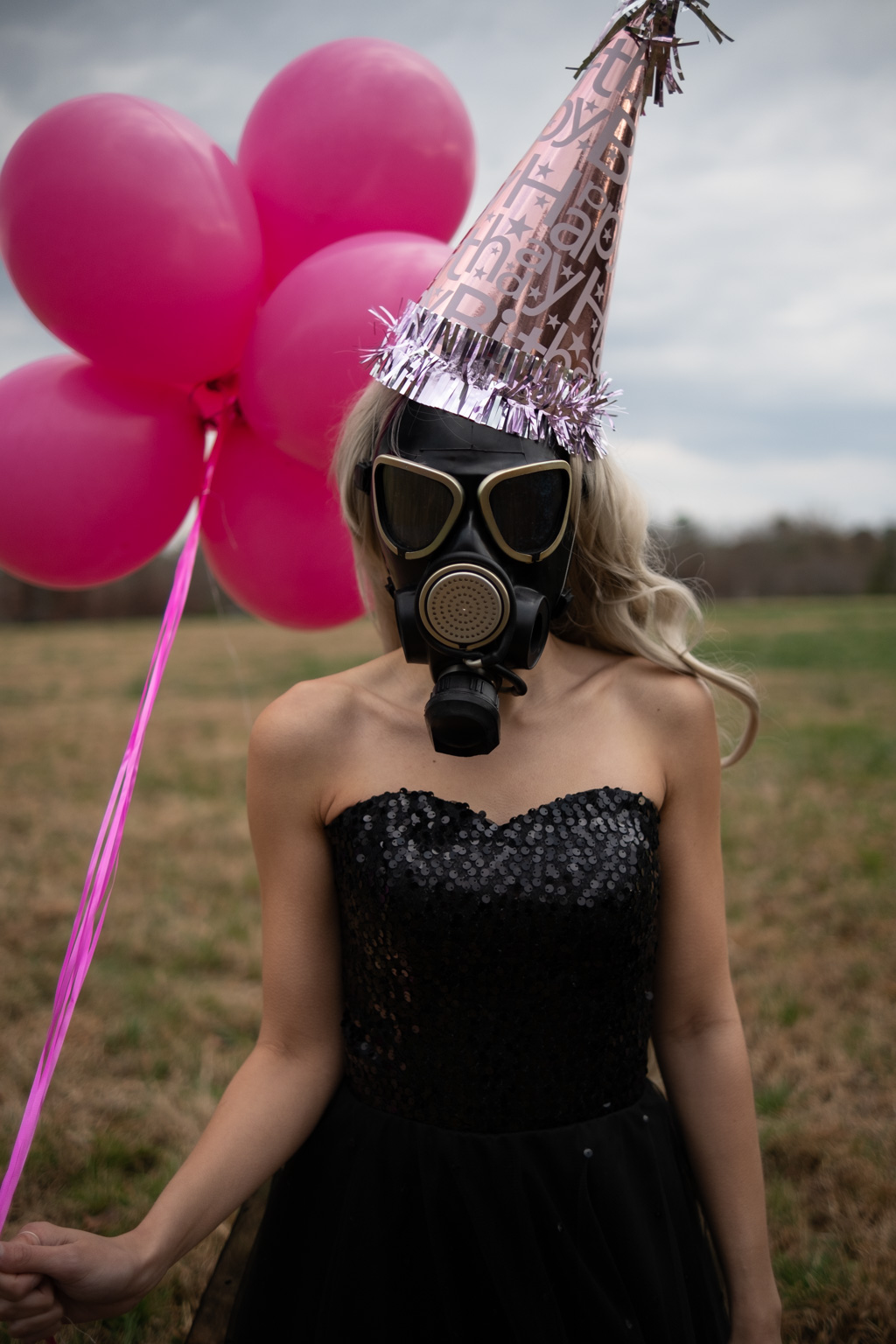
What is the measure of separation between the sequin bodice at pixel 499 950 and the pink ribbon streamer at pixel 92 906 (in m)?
0.40

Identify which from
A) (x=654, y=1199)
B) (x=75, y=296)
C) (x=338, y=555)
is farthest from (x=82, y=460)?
(x=654, y=1199)

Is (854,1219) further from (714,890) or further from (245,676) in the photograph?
(245,676)

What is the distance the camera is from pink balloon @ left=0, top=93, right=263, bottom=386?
5.01 ft

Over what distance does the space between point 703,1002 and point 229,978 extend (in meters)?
2.93

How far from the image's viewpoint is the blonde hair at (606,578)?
4.92ft

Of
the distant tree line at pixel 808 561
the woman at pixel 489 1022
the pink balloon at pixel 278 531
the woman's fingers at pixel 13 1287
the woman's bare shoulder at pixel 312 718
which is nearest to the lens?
the woman's fingers at pixel 13 1287

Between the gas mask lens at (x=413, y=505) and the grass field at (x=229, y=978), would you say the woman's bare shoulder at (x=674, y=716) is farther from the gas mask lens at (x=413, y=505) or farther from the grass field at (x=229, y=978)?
the gas mask lens at (x=413, y=505)

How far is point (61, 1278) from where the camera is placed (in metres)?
1.14

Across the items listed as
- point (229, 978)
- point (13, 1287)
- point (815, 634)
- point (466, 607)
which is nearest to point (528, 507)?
point (466, 607)

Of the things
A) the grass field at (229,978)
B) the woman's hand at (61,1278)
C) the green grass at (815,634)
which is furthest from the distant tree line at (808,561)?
the woman's hand at (61,1278)

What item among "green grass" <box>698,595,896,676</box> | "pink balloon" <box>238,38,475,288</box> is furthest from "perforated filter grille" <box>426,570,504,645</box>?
"green grass" <box>698,595,896,676</box>

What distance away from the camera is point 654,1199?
1.42 metres

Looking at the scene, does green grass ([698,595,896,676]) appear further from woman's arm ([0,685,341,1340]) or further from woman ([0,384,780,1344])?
woman's arm ([0,685,341,1340])

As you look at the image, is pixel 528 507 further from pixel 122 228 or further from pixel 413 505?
pixel 122 228
